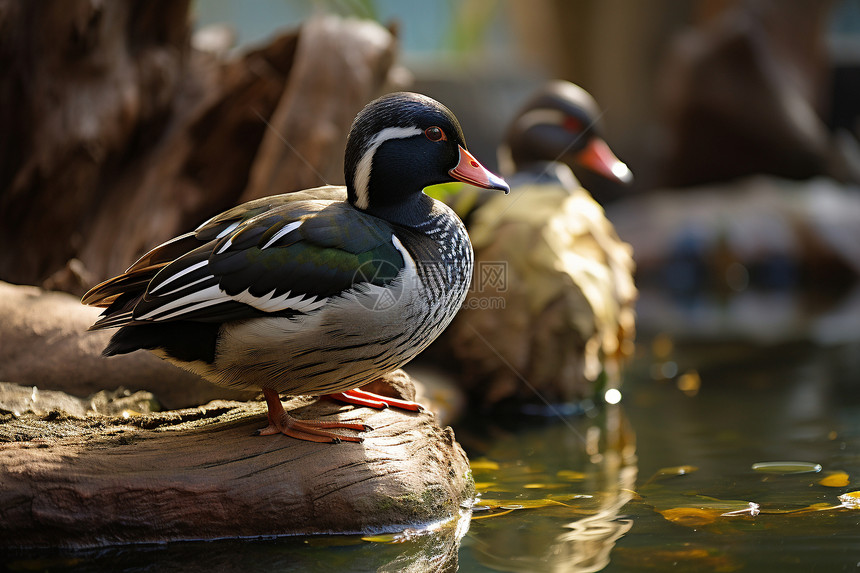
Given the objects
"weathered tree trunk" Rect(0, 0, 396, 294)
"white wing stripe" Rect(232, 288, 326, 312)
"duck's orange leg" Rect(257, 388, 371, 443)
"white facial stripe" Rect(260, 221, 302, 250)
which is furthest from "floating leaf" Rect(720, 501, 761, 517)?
"weathered tree trunk" Rect(0, 0, 396, 294)

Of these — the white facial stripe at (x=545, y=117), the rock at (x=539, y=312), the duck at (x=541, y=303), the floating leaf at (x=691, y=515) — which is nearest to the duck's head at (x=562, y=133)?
the white facial stripe at (x=545, y=117)

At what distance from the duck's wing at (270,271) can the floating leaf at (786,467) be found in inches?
65.0

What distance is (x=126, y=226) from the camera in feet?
15.2

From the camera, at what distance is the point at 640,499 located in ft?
9.52

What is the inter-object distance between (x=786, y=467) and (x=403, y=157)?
6.12 ft

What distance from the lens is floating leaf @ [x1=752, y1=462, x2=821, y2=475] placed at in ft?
10.3

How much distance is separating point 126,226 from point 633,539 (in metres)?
3.27

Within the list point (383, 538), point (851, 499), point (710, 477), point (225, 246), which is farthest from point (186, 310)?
point (851, 499)

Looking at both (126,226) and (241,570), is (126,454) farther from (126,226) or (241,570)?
(126,226)

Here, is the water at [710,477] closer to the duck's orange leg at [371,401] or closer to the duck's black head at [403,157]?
the duck's orange leg at [371,401]

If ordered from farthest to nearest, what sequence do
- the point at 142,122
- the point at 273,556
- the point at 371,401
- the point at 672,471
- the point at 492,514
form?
1. the point at 142,122
2. the point at 672,471
3. the point at 371,401
4. the point at 492,514
5. the point at 273,556

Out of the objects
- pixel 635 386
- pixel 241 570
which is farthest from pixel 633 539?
pixel 635 386

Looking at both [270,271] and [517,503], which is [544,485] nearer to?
[517,503]

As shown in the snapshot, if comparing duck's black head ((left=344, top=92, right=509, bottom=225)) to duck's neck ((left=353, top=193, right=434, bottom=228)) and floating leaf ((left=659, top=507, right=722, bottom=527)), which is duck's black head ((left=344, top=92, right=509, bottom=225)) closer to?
duck's neck ((left=353, top=193, right=434, bottom=228))
